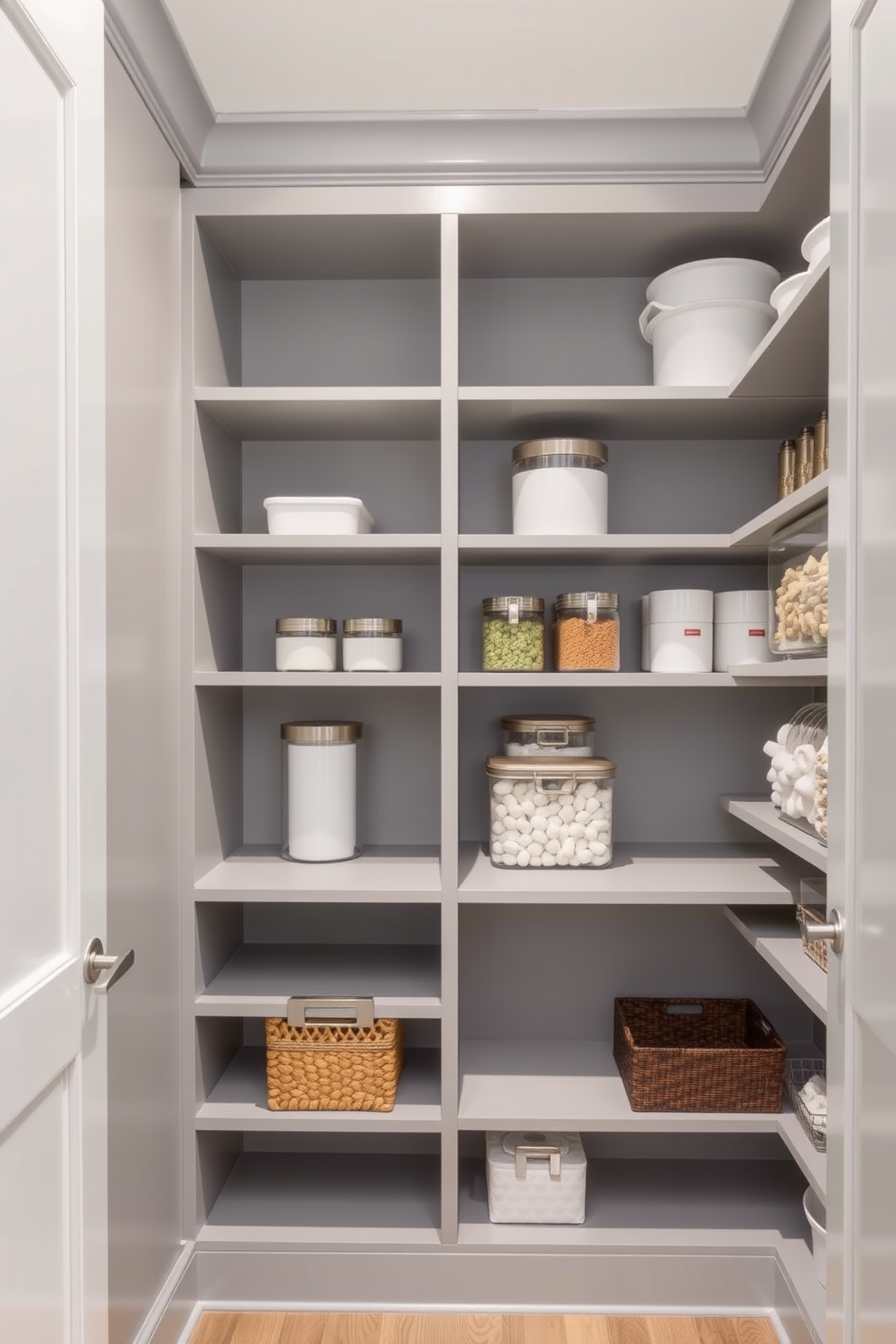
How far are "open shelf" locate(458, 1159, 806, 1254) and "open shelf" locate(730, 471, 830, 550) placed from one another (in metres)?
1.43

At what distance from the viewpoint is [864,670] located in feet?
3.36

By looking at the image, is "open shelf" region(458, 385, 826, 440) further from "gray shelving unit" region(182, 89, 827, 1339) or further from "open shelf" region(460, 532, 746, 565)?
"open shelf" region(460, 532, 746, 565)

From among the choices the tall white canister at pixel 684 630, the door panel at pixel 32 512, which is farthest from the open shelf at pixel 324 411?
the door panel at pixel 32 512

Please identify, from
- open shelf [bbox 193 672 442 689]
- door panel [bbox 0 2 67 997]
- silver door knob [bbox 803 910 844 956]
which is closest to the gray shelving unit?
open shelf [bbox 193 672 442 689]

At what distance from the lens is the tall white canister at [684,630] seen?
199cm

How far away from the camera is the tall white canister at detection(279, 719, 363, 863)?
79.3 inches

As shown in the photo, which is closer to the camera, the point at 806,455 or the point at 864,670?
the point at 864,670

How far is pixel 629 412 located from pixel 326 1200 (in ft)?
6.07

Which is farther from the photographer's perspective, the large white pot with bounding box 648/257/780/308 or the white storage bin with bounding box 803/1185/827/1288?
the large white pot with bounding box 648/257/780/308

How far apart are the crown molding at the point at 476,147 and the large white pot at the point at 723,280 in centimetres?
17

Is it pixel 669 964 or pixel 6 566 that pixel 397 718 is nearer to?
pixel 669 964

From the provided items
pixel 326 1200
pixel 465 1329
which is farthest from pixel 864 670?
pixel 326 1200

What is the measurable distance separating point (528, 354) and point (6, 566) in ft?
5.38

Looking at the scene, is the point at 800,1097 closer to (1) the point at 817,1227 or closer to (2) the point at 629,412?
(1) the point at 817,1227
